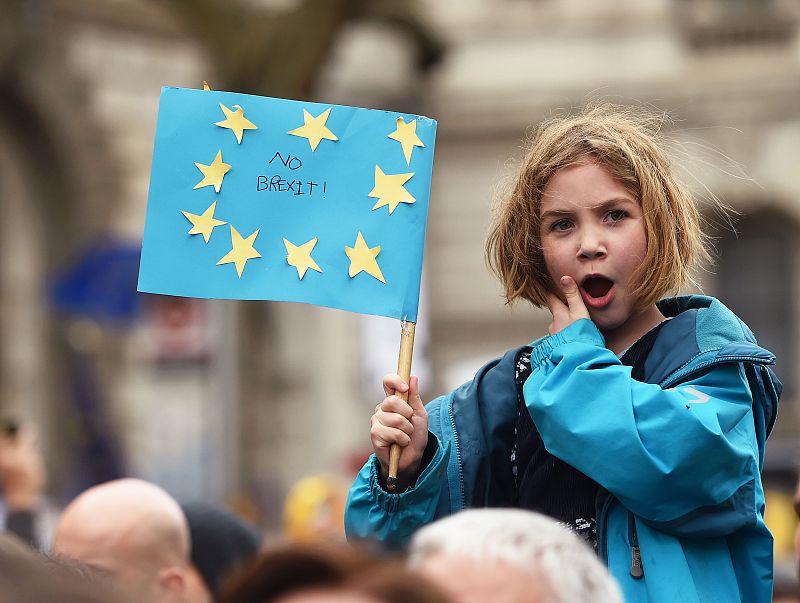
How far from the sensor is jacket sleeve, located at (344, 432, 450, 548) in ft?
9.20

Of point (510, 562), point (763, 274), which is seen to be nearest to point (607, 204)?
point (510, 562)

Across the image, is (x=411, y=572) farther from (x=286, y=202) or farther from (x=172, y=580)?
(x=172, y=580)

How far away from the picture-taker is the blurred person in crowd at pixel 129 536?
151 inches

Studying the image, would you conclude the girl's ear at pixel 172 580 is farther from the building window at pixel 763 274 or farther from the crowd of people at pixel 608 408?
the building window at pixel 763 274

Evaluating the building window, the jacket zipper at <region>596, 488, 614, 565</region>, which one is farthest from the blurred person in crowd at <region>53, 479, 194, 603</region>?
the building window

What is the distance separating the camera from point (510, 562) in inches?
79.5

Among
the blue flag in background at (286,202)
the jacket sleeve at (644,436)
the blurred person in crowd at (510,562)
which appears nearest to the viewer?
the blurred person in crowd at (510,562)

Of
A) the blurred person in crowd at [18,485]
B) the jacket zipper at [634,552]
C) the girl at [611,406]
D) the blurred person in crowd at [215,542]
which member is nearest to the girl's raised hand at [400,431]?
the girl at [611,406]

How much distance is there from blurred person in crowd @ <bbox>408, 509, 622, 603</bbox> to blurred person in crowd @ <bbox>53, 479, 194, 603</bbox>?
6.08 feet

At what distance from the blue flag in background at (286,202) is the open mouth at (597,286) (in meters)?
0.37

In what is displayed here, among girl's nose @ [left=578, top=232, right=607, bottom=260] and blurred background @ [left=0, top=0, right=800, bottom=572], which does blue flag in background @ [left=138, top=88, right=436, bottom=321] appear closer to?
girl's nose @ [left=578, top=232, right=607, bottom=260]

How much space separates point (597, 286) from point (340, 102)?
1437cm

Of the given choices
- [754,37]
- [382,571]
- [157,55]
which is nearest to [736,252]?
[754,37]

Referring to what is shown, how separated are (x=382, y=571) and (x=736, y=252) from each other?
15.9m
